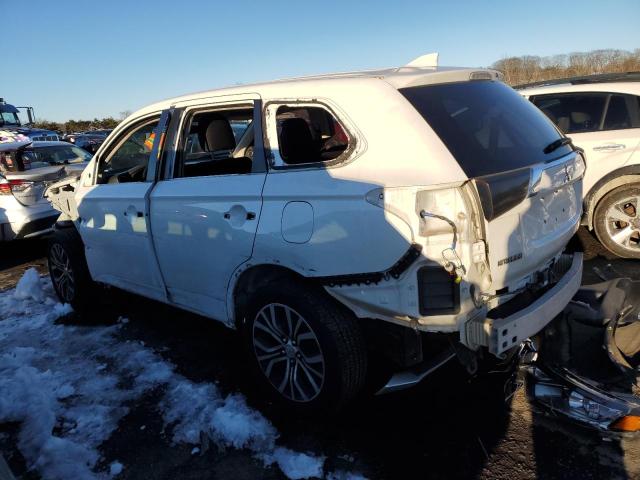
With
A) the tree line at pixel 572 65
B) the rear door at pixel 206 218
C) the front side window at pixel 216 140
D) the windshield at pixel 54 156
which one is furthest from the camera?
the tree line at pixel 572 65

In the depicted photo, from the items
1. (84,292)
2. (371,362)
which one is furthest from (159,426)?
(84,292)

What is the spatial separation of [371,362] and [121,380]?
5.84 ft

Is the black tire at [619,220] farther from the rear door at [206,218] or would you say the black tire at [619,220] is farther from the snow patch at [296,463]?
the snow patch at [296,463]

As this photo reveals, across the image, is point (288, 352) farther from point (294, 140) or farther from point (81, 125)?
point (81, 125)

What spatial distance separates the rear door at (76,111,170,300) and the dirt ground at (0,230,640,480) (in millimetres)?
1135

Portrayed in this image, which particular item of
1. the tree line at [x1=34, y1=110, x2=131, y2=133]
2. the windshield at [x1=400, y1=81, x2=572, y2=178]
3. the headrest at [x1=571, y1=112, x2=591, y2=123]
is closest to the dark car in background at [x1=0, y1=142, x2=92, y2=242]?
the windshield at [x1=400, y1=81, x2=572, y2=178]

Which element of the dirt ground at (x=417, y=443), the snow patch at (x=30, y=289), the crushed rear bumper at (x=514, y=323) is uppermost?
the crushed rear bumper at (x=514, y=323)

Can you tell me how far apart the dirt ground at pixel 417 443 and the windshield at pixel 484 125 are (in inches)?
56.1

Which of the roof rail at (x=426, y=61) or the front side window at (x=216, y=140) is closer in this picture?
the roof rail at (x=426, y=61)

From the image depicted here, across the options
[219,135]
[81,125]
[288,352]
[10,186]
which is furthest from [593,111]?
[81,125]

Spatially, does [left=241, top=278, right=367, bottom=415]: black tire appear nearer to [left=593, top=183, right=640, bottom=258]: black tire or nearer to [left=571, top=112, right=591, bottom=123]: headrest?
[left=593, top=183, right=640, bottom=258]: black tire

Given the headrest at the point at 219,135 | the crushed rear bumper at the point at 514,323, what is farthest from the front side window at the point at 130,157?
the crushed rear bumper at the point at 514,323

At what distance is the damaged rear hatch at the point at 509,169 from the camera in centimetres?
222

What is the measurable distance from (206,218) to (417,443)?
5.91ft
